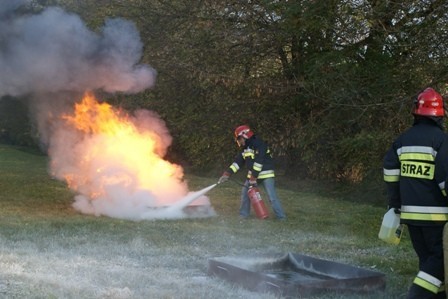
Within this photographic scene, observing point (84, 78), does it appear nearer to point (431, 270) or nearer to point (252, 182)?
point (252, 182)

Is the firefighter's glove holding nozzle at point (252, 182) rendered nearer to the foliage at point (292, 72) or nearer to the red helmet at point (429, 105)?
the foliage at point (292, 72)

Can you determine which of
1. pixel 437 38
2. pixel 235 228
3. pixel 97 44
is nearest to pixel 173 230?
pixel 235 228

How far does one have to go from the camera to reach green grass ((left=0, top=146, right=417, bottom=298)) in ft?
21.1

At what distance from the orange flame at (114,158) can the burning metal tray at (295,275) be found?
5190mm

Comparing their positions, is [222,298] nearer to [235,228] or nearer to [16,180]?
[235,228]

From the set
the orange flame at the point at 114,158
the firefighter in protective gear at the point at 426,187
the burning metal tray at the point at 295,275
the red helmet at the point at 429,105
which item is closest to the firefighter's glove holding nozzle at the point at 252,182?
the orange flame at the point at 114,158

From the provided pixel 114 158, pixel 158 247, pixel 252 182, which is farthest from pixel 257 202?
pixel 158 247

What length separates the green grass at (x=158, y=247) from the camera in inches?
253

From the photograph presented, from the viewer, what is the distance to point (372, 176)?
16969 mm

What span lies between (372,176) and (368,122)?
5.49 ft

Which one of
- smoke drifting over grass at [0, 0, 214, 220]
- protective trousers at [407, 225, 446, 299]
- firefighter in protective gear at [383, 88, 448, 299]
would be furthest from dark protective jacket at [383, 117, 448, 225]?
smoke drifting over grass at [0, 0, 214, 220]

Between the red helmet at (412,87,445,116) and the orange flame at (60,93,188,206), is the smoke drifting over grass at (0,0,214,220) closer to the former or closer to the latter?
the orange flame at (60,93,188,206)

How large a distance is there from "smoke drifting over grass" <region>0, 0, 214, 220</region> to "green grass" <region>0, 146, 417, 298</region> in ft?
2.49

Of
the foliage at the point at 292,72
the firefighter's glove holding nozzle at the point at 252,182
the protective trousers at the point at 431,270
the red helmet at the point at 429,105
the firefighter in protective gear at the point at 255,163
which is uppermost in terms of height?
the foliage at the point at 292,72
